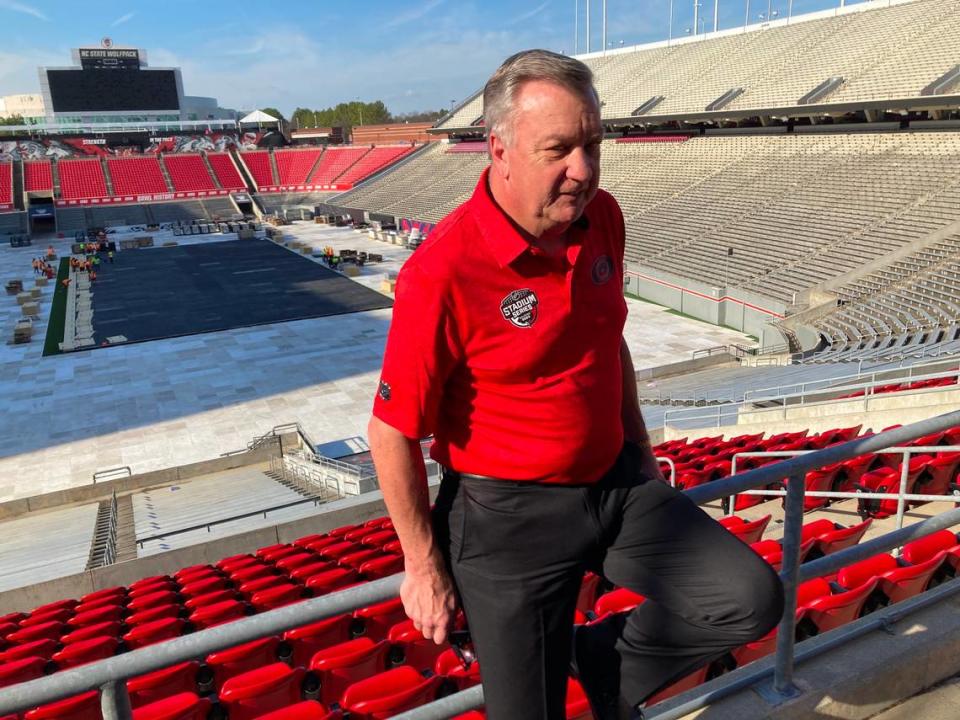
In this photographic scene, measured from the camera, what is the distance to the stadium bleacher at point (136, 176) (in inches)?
2628

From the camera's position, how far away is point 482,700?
216 cm

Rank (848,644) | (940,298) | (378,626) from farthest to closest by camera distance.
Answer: (940,298) < (378,626) < (848,644)

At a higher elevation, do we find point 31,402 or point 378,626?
point 378,626

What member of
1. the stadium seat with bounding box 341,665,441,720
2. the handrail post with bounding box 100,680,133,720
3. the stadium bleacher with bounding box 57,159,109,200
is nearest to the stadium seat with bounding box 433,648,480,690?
the stadium seat with bounding box 341,665,441,720

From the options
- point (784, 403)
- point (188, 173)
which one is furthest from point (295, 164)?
point (784, 403)

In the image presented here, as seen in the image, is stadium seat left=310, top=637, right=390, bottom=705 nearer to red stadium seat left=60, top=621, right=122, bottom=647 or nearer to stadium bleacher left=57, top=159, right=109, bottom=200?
red stadium seat left=60, top=621, right=122, bottom=647

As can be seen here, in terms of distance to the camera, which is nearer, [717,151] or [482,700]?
[482,700]

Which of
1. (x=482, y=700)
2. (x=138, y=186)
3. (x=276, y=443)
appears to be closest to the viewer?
(x=482, y=700)

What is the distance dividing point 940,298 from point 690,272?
31.5ft

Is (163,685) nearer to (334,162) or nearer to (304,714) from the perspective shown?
(304,714)

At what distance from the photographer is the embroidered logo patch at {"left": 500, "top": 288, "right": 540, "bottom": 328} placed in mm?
1896

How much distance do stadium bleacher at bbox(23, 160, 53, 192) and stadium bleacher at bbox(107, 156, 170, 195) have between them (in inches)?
196

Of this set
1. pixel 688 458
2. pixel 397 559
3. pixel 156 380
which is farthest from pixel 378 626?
pixel 156 380

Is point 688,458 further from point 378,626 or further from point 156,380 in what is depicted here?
point 156,380
